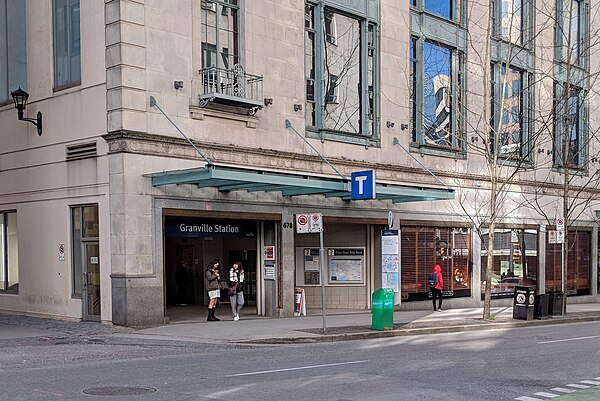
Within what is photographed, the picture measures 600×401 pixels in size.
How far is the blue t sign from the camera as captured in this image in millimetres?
20625

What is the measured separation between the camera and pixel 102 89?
1888 centimetres

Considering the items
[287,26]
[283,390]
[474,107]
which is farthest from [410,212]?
[283,390]

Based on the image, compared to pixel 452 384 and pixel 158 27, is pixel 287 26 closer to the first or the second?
pixel 158 27

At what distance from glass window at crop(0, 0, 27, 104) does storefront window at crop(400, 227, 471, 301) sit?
1371 centimetres

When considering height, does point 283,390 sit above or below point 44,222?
below

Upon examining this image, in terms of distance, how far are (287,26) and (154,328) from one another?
10.0m

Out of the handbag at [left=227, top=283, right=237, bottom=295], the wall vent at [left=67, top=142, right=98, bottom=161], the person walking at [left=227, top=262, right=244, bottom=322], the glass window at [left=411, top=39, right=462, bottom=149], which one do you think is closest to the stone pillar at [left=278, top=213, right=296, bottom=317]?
the person walking at [left=227, top=262, right=244, bottom=322]

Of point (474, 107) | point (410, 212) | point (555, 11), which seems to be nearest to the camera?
point (410, 212)

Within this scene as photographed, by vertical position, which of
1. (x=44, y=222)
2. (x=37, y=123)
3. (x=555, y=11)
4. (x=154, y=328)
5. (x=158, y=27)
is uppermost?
(x=555, y=11)

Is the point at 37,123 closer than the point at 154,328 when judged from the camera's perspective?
No

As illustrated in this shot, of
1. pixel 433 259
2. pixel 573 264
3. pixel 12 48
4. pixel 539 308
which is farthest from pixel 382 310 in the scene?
pixel 573 264

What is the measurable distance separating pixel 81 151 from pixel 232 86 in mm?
4492

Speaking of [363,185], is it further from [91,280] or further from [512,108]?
[512,108]

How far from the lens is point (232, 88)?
20672mm
